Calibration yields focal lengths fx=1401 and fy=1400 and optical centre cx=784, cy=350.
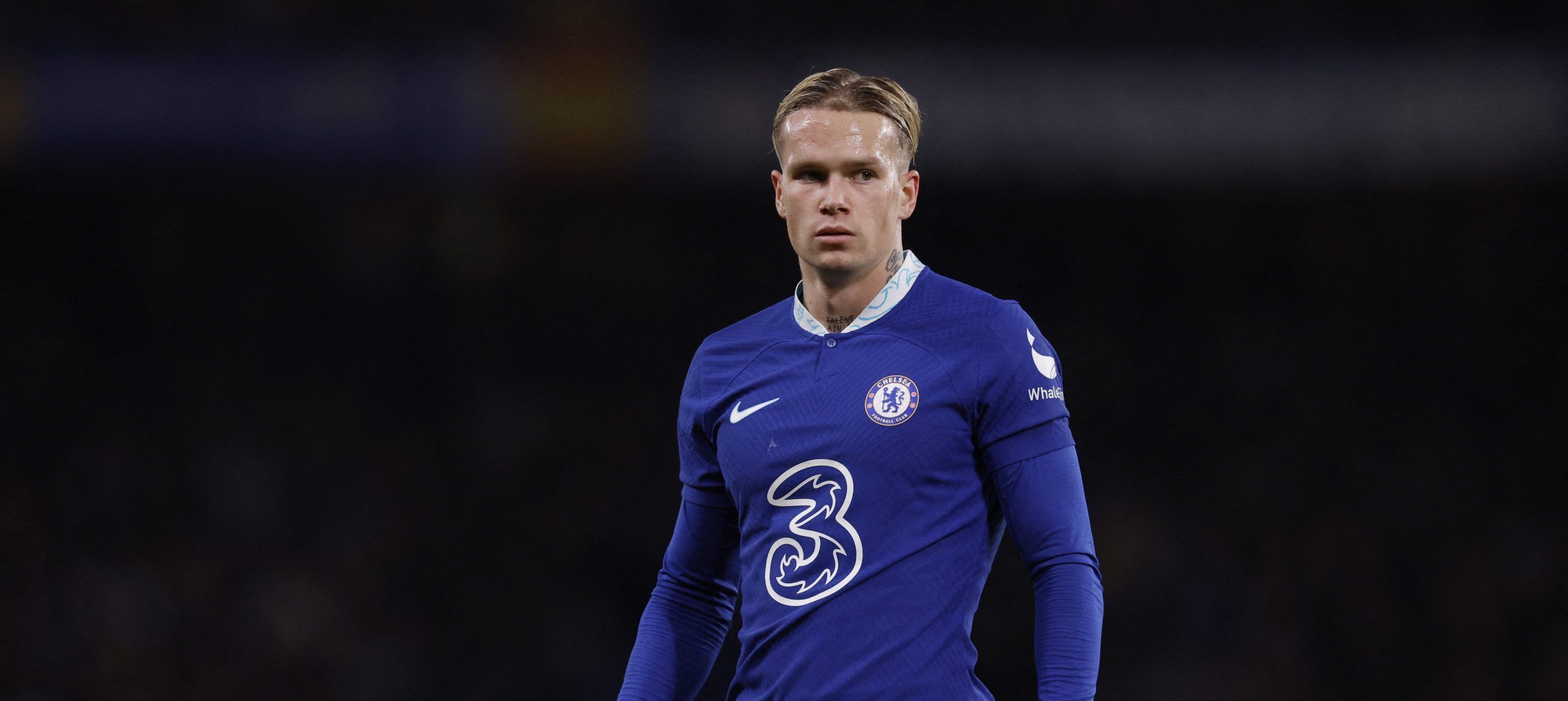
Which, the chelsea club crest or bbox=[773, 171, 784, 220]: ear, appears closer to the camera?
the chelsea club crest

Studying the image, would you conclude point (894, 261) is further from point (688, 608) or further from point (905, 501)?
point (688, 608)

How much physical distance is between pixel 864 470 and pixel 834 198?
388 millimetres

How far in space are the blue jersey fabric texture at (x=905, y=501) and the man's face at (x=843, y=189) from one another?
85 mm

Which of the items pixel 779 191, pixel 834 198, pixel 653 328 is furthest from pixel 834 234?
pixel 653 328

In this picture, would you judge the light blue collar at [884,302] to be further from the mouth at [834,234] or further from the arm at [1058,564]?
the arm at [1058,564]

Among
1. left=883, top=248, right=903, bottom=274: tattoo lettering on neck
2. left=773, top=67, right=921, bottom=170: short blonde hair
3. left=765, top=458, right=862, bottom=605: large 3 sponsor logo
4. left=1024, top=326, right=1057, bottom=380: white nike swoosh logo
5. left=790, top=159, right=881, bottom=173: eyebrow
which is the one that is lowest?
left=765, top=458, right=862, bottom=605: large 3 sponsor logo

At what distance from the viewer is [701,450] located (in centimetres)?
207

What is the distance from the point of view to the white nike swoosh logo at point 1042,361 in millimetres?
1848

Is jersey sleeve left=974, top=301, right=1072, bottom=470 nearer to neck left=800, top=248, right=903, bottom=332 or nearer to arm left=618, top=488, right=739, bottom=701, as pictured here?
neck left=800, top=248, right=903, bottom=332

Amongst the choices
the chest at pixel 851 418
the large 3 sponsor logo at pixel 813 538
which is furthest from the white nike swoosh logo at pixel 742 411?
the large 3 sponsor logo at pixel 813 538

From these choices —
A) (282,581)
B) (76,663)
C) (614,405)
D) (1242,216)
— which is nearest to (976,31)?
Result: (1242,216)

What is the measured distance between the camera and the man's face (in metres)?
1.96

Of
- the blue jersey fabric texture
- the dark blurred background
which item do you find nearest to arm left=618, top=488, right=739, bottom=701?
the blue jersey fabric texture

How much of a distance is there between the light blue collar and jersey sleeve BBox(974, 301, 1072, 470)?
17cm
